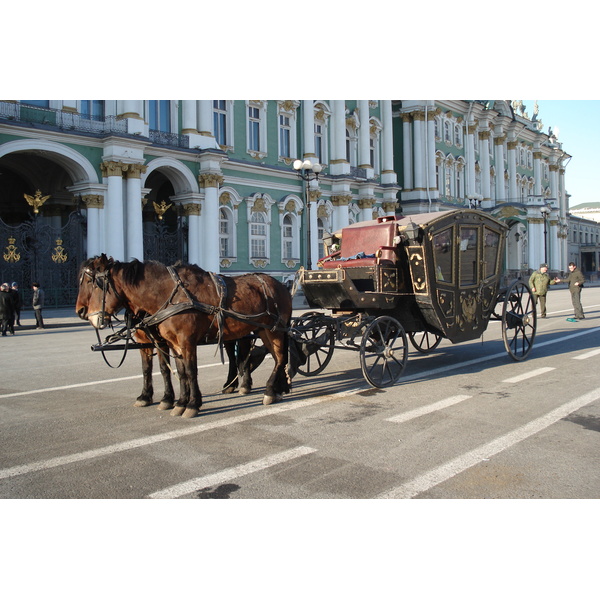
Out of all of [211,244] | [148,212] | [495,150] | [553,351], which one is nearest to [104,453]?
[553,351]

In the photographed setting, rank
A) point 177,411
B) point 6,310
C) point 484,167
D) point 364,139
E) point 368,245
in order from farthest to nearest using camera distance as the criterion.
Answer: point 484,167 → point 364,139 → point 6,310 → point 368,245 → point 177,411

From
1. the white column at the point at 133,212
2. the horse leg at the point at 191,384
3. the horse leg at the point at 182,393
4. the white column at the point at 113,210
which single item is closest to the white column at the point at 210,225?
the white column at the point at 133,212

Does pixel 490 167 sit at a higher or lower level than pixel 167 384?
higher

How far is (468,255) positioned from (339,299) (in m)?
2.42

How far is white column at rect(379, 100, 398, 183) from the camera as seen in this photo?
40750mm

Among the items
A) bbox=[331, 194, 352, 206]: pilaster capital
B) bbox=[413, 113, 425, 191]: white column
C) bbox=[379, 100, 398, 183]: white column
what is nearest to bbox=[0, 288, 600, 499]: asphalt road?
bbox=[331, 194, 352, 206]: pilaster capital

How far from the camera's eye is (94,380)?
31.9ft

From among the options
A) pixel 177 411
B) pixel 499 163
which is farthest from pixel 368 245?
pixel 499 163

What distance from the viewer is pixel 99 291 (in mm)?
7102

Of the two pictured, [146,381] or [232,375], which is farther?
[232,375]

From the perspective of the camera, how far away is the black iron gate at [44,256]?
22.8 metres

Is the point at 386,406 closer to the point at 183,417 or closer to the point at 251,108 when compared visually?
the point at 183,417

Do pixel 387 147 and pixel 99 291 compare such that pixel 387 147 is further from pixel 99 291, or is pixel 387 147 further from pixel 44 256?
pixel 99 291

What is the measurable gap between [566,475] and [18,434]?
17.1ft
